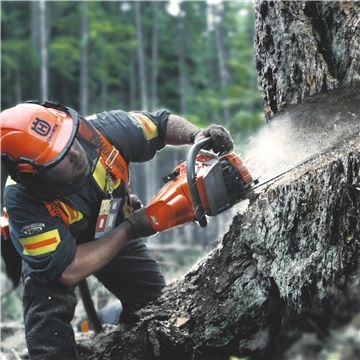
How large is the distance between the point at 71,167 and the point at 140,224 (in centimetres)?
51

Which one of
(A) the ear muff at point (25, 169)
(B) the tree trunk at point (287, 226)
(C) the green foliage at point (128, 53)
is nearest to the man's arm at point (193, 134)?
(B) the tree trunk at point (287, 226)

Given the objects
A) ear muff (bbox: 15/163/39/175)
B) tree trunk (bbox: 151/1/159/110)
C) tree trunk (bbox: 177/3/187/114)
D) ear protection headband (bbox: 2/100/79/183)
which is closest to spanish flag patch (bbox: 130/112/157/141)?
ear protection headband (bbox: 2/100/79/183)

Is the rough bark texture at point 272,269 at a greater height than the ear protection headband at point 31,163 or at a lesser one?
lesser

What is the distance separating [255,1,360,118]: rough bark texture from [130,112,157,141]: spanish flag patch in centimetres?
79

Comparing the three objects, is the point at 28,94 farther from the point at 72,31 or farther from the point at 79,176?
the point at 79,176

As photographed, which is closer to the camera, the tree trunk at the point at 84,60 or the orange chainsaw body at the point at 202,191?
the orange chainsaw body at the point at 202,191

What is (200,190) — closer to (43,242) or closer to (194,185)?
(194,185)

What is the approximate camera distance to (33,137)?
9.74 feet

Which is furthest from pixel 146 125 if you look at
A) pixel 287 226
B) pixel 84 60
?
pixel 84 60

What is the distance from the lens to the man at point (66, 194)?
3027mm

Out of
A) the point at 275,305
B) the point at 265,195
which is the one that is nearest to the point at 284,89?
the point at 265,195

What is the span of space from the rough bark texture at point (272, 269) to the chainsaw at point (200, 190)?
0.49ft

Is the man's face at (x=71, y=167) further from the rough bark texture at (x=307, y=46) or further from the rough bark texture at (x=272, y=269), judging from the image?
the rough bark texture at (x=307, y=46)

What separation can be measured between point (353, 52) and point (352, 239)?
103 cm
